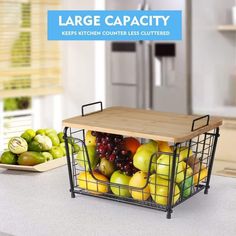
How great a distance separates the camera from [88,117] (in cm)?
159

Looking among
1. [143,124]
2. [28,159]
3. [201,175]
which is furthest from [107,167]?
[28,159]

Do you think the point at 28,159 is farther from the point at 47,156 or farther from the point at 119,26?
the point at 119,26

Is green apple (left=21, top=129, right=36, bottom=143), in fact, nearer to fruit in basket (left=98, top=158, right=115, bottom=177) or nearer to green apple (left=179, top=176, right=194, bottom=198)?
fruit in basket (left=98, top=158, right=115, bottom=177)

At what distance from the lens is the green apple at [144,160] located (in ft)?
4.64

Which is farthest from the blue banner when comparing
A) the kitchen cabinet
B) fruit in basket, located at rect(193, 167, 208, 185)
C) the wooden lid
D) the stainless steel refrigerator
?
fruit in basket, located at rect(193, 167, 208, 185)

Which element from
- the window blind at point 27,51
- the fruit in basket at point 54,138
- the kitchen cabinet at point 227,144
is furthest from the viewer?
the window blind at point 27,51

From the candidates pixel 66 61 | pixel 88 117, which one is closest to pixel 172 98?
pixel 66 61

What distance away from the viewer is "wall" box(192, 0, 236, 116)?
386 cm

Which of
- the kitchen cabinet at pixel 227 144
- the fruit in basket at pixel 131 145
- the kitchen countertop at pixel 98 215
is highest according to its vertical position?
the fruit in basket at pixel 131 145

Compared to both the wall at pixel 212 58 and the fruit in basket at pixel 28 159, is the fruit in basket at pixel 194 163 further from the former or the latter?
the wall at pixel 212 58

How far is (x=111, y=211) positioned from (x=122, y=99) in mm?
2752

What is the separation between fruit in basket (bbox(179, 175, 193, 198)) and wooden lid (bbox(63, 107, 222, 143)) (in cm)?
12

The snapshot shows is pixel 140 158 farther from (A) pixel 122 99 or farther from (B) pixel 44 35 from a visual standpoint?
(B) pixel 44 35

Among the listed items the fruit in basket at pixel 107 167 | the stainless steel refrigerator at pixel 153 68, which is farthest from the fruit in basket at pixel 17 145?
the stainless steel refrigerator at pixel 153 68
